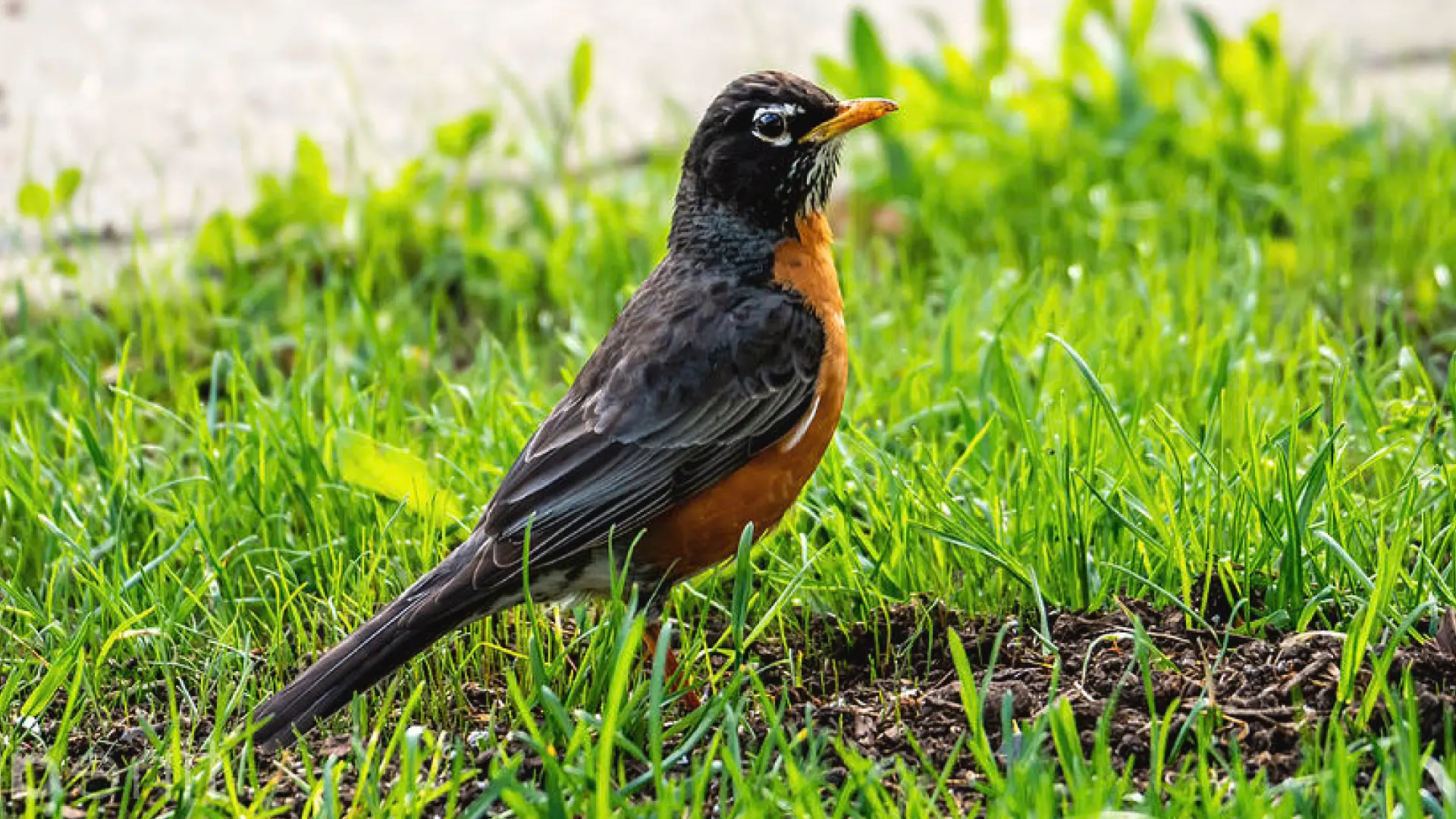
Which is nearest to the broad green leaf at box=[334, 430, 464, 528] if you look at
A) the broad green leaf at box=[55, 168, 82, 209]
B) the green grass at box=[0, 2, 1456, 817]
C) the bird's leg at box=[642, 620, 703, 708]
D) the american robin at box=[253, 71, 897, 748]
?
the green grass at box=[0, 2, 1456, 817]

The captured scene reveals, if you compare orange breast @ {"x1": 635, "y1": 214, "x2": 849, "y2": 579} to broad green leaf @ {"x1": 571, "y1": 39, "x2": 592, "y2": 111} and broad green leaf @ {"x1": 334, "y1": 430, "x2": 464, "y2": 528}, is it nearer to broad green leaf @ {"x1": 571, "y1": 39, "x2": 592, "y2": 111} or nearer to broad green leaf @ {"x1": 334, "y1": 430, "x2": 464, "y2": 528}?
broad green leaf @ {"x1": 334, "y1": 430, "x2": 464, "y2": 528}

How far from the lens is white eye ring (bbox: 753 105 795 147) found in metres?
4.25

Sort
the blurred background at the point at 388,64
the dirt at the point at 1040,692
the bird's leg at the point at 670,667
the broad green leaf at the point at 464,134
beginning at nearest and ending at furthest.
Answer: the dirt at the point at 1040,692 < the bird's leg at the point at 670,667 < the broad green leaf at the point at 464,134 < the blurred background at the point at 388,64

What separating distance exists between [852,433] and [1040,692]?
99 centimetres

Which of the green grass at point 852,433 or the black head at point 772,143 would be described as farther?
the black head at point 772,143

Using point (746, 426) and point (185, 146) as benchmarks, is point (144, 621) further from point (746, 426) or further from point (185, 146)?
point (185, 146)

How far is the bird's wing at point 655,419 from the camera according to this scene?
3742 millimetres

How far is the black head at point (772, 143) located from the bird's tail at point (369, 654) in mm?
1148

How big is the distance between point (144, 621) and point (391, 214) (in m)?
2.34

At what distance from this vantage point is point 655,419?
389cm

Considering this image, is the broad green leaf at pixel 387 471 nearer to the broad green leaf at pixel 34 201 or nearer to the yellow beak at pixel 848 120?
the yellow beak at pixel 848 120

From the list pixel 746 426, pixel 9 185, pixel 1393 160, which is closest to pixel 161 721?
pixel 746 426

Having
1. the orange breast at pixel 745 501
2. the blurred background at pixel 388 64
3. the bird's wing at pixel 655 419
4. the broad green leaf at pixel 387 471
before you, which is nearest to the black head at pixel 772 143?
the bird's wing at pixel 655 419

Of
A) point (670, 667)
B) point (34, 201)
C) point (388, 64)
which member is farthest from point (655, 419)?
point (388, 64)
